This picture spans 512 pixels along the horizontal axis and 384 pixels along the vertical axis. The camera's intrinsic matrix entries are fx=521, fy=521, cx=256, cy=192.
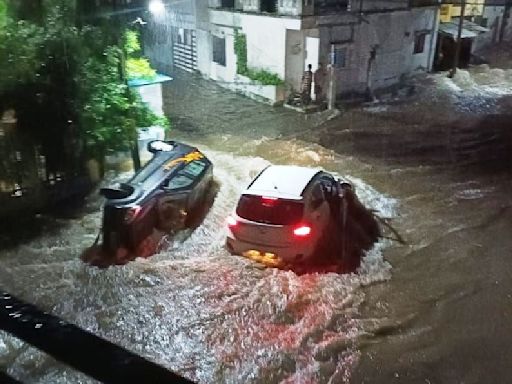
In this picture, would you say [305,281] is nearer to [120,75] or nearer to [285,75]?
[120,75]

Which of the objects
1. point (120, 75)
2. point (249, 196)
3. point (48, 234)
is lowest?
point (48, 234)

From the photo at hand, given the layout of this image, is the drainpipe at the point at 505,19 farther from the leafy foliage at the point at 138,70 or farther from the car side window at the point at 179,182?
the car side window at the point at 179,182

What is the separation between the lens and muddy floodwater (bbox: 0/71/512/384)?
7652 mm

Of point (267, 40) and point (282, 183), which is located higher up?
point (267, 40)

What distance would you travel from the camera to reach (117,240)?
397 inches

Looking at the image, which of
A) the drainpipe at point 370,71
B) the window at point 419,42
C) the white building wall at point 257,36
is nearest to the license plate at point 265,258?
the white building wall at point 257,36

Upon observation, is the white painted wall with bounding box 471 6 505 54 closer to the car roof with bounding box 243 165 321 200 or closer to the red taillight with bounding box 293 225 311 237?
the car roof with bounding box 243 165 321 200

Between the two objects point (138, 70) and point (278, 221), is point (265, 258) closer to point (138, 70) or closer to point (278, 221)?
point (278, 221)

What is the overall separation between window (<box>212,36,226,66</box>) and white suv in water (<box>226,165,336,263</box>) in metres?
18.1

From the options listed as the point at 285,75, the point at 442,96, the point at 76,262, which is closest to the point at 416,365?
the point at 76,262

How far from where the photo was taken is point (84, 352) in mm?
3029

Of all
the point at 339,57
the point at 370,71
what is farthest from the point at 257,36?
the point at 370,71

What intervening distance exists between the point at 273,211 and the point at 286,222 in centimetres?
31

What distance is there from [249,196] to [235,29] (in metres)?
17.4
